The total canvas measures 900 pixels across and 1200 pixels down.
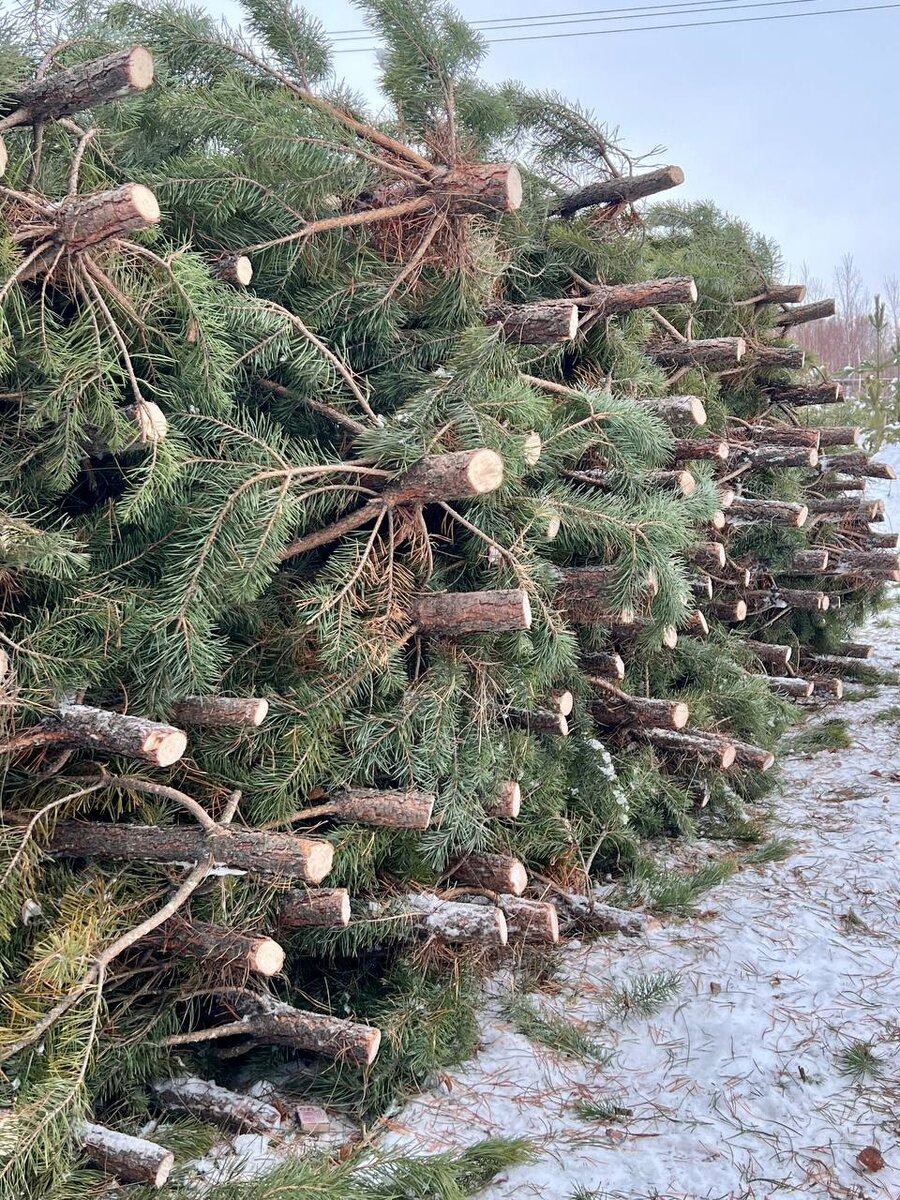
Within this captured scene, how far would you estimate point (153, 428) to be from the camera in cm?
234

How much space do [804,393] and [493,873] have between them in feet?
13.9

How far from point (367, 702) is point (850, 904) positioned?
6.87ft

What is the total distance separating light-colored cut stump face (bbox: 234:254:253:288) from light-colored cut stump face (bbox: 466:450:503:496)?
90 cm

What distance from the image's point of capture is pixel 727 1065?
2.76m

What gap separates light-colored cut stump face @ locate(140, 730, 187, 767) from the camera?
2256 millimetres

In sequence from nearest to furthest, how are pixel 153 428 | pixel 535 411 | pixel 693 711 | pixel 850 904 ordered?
pixel 153 428 < pixel 535 411 < pixel 850 904 < pixel 693 711

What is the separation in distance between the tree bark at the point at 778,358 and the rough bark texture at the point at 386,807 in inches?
165

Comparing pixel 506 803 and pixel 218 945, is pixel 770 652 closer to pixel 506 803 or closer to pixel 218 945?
pixel 506 803

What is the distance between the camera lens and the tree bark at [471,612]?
2820 millimetres

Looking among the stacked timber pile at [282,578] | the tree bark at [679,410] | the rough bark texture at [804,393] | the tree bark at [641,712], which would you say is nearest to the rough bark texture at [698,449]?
the tree bark at [679,410]

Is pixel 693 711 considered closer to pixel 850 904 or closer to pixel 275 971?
pixel 850 904

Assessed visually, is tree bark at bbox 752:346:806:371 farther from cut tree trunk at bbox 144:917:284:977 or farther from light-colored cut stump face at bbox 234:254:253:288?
cut tree trunk at bbox 144:917:284:977

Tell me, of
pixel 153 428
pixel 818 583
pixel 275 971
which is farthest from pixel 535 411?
pixel 818 583

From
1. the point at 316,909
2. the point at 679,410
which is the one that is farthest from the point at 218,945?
the point at 679,410
